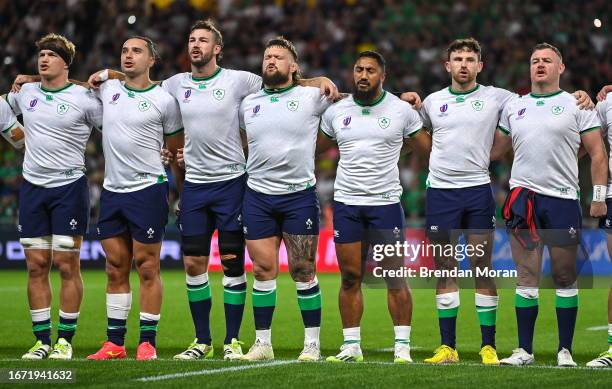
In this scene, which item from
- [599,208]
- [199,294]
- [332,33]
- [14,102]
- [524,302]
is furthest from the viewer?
[332,33]

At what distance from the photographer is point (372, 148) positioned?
916 cm

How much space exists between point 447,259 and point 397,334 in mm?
718

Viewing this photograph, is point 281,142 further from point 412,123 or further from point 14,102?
point 14,102

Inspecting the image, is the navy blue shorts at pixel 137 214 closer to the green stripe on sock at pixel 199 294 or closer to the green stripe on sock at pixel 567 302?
the green stripe on sock at pixel 199 294

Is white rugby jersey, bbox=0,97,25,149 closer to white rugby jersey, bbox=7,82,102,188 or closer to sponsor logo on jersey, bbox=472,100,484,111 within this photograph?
white rugby jersey, bbox=7,82,102,188

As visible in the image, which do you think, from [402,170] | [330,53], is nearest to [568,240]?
[402,170]

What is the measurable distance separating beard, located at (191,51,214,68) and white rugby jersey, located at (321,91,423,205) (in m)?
1.18

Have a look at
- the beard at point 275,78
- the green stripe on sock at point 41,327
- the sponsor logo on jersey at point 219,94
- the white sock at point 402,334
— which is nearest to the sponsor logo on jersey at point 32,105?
the sponsor logo on jersey at point 219,94

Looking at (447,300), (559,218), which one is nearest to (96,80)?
(447,300)

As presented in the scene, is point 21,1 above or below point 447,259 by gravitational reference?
above

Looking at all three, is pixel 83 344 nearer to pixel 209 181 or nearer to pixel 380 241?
pixel 209 181

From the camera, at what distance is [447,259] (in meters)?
9.16

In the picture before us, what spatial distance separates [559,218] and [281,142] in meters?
2.26

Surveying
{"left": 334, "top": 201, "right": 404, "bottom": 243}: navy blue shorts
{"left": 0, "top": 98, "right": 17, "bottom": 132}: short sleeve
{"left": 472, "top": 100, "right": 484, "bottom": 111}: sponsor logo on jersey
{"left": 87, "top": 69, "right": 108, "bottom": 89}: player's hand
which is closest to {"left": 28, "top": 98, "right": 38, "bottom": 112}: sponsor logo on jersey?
{"left": 0, "top": 98, "right": 17, "bottom": 132}: short sleeve
